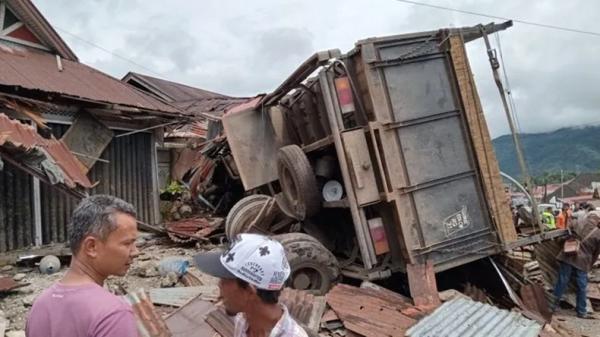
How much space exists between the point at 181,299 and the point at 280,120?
328 cm

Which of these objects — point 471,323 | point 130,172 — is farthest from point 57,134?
point 471,323

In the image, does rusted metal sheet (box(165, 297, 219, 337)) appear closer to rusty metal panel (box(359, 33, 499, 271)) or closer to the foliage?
rusty metal panel (box(359, 33, 499, 271))

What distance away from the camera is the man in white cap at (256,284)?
71.0 inches

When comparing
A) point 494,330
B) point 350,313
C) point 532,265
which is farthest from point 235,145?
point 532,265

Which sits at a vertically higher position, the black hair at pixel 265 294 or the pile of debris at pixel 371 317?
the black hair at pixel 265 294

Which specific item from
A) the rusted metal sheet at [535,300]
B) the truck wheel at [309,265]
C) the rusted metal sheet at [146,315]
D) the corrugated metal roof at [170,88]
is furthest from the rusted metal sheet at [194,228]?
the corrugated metal roof at [170,88]

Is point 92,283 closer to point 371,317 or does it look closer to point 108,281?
point 371,317

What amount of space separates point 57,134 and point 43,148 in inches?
84.8

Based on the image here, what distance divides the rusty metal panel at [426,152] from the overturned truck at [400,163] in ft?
0.04

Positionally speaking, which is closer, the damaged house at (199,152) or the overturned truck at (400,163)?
the overturned truck at (400,163)

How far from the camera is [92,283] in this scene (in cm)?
171

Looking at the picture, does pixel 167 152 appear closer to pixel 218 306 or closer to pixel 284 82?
pixel 284 82

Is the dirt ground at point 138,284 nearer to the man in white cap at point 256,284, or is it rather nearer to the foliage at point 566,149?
the man in white cap at point 256,284

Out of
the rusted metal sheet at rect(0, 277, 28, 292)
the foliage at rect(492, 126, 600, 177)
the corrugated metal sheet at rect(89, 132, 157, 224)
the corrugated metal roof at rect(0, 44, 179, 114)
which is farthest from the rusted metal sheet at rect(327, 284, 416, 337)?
the foliage at rect(492, 126, 600, 177)
